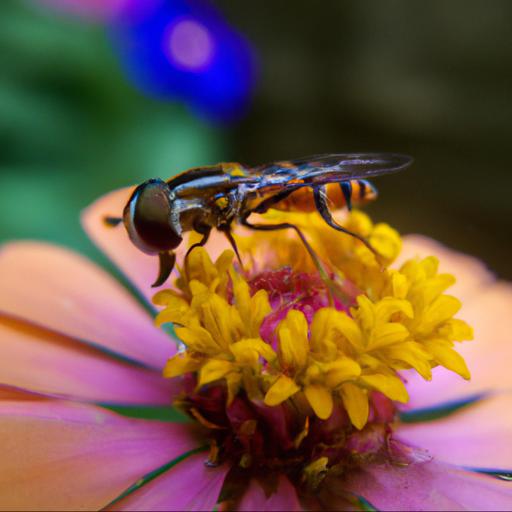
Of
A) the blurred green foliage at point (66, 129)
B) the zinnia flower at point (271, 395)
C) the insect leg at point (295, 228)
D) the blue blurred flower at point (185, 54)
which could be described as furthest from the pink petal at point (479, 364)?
the blue blurred flower at point (185, 54)

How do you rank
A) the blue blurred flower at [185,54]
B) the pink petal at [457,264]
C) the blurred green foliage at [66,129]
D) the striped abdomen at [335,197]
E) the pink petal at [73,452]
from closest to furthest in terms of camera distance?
1. the pink petal at [73,452]
2. the striped abdomen at [335,197]
3. the pink petal at [457,264]
4. the blurred green foliage at [66,129]
5. the blue blurred flower at [185,54]

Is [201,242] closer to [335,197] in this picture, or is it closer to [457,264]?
[335,197]

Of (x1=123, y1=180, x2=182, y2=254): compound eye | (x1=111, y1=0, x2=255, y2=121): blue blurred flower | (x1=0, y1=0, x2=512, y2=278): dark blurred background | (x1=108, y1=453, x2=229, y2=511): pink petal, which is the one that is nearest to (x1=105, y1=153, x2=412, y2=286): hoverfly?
(x1=123, y1=180, x2=182, y2=254): compound eye

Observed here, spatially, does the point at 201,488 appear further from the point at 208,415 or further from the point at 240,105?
the point at 240,105

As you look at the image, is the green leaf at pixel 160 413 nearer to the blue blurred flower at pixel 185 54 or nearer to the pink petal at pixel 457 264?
the pink petal at pixel 457 264

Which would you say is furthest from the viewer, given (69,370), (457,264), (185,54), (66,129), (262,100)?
(262,100)

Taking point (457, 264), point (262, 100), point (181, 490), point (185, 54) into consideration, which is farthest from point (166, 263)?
point (262, 100)
